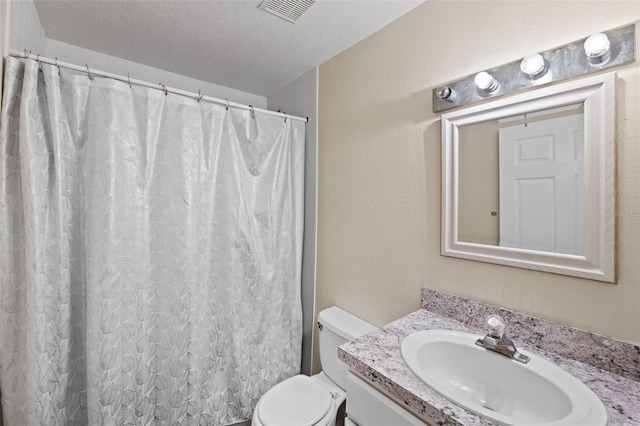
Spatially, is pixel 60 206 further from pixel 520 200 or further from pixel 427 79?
pixel 520 200

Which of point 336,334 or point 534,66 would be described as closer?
point 534,66

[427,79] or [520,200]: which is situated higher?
[427,79]

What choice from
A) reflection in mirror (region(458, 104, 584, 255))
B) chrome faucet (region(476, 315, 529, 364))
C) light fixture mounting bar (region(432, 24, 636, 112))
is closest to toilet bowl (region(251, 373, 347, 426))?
chrome faucet (region(476, 315, 529, 364))

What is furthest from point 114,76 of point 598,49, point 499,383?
point 499,383

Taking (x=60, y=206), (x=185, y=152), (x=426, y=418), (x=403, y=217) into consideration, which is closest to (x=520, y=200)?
(x=403, y=217)

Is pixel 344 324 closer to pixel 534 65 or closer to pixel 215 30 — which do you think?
pixel 534 65

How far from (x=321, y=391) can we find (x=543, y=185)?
1.38 meters

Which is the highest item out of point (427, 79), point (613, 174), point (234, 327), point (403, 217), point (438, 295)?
point (427, 79)

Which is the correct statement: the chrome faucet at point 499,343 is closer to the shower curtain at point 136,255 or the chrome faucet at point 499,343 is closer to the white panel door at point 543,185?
the white panel door at point 543,185

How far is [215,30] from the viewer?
157 cm

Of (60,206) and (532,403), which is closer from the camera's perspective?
(532,403)

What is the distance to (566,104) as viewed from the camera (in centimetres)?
93

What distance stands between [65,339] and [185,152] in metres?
1.07

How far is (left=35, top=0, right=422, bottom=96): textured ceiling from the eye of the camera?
1398 mm
